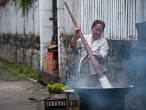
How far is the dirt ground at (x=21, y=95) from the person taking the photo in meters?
10.4

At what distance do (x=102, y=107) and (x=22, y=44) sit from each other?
37.5ft

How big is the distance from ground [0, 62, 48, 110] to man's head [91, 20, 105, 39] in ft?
10.7

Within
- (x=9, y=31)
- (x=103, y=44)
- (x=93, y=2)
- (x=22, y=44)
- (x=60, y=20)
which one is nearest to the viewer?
(x=103, y=44)

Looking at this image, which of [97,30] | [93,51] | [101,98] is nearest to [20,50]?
[93,51]

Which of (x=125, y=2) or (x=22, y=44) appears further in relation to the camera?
(x=22, y=44)

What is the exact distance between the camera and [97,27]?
290 inches

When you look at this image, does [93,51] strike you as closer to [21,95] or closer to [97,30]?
[97,30]

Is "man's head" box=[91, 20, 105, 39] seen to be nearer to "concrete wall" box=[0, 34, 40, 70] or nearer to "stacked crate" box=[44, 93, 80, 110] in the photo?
"stacked crate" box=[44, 93, 80, 110]

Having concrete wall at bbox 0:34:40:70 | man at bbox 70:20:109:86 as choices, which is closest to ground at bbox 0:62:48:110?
concrete wall at bbox 0:34:40:70

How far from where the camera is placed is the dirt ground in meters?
10.4

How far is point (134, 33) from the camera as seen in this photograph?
8117mm

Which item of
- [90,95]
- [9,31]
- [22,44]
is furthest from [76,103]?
[9,31]

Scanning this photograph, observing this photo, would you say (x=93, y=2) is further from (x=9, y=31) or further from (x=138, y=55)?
(x=9, y=31)

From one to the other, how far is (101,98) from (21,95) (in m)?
5.91
